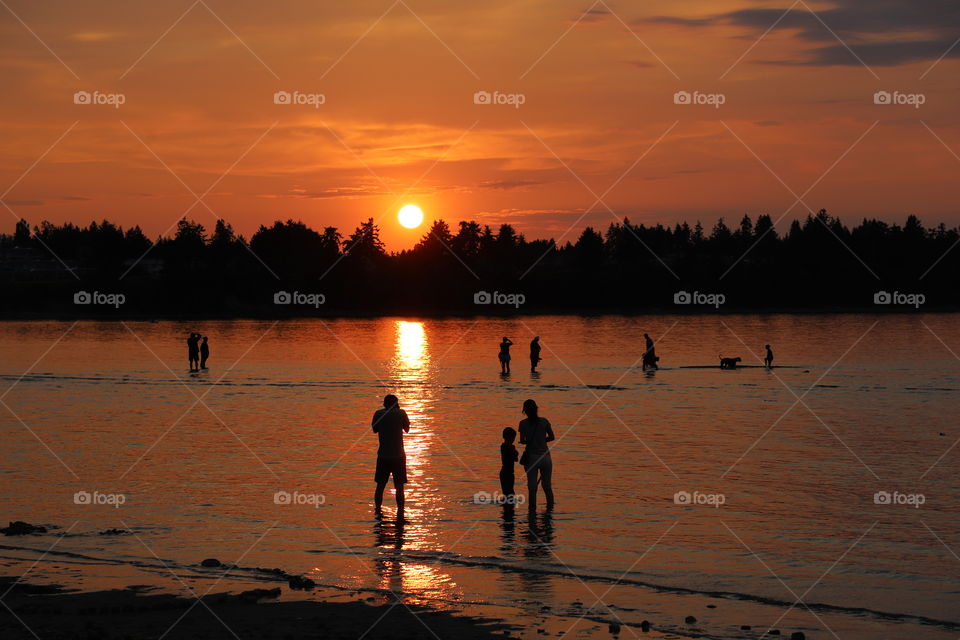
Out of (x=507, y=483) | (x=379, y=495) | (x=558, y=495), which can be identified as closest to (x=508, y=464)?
(x=507, y=483)

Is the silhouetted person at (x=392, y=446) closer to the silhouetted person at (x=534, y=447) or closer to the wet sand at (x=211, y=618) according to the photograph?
the silhouetted person at (x=534, y=447)

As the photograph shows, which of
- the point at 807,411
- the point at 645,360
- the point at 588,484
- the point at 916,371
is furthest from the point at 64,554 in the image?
the point at 916,371

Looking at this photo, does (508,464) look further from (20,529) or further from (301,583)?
(20,529)

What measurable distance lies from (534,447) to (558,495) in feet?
8.15

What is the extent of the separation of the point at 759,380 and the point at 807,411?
1360 centimetres

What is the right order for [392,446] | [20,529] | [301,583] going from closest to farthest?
[301,583], [20,529], [392,446]

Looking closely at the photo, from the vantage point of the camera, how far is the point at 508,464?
19.5m

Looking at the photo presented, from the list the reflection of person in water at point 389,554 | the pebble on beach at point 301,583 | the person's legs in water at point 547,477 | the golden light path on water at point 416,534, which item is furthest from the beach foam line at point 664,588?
the person's legs in water at point 547,477

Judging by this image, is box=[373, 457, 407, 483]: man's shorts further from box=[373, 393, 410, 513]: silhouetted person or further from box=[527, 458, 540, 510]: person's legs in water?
box=[527, 458, 540, 510]: person's legs in water

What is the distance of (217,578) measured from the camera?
14258 mm

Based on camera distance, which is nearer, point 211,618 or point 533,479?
point 211,618

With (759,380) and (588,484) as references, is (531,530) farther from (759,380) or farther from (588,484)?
(759,380)

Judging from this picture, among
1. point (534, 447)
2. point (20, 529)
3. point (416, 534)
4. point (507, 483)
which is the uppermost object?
point (534, 447)

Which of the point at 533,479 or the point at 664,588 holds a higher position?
the point at 533,479
